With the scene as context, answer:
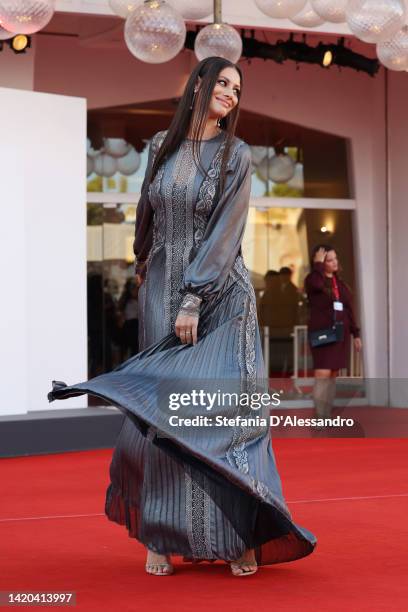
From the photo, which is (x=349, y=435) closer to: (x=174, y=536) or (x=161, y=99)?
(x=161, y=99)

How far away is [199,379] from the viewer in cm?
353

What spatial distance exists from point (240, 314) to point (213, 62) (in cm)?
78

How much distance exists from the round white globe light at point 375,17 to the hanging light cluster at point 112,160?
19.9 ft

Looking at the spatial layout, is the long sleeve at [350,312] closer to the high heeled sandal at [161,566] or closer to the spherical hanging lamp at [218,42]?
the spherical hanging lamp at [218,42]

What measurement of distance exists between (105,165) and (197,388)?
28.3 feet

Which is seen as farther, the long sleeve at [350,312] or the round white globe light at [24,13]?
the long sleeve at [350,312]

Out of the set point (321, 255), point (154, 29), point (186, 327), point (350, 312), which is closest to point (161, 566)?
point (186, 327)

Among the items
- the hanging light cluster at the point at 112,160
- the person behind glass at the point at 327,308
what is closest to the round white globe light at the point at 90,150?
the hanging light cluster at the point at 112,160

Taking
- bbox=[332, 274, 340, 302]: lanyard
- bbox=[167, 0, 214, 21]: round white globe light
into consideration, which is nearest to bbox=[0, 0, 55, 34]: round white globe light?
bbox=[167, 0, 214, 21]: round white globe light

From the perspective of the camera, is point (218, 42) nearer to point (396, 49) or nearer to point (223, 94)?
point (396, 49)

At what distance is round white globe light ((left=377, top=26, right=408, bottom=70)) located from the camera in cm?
664

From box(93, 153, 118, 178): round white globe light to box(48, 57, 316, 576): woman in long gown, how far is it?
322 inches

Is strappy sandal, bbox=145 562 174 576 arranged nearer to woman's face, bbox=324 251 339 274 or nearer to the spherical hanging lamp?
the spherical hanging lamp

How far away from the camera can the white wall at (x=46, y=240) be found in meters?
8.07
